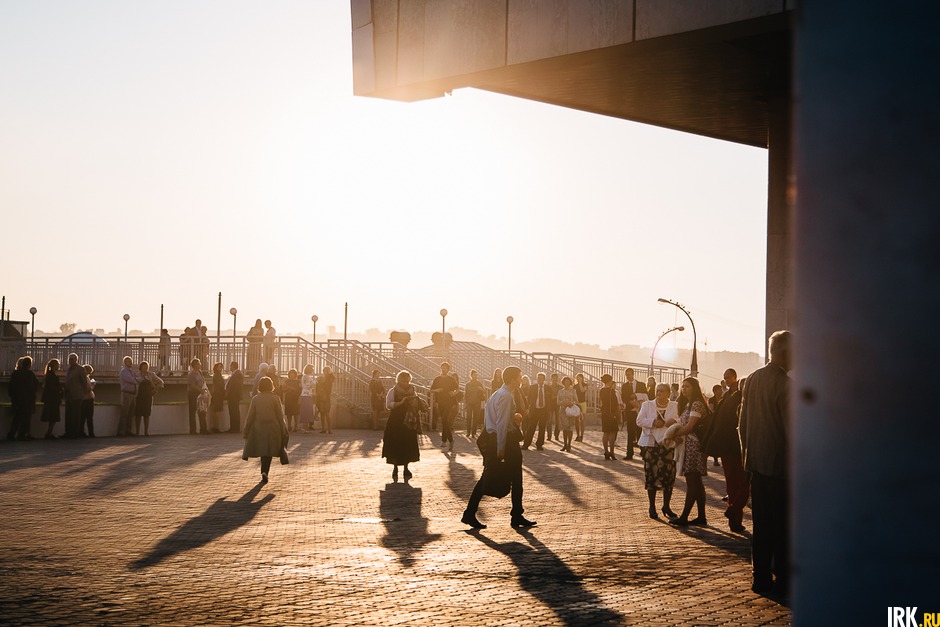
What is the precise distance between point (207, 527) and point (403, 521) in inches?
90.4

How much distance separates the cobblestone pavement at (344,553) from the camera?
737 centimetres

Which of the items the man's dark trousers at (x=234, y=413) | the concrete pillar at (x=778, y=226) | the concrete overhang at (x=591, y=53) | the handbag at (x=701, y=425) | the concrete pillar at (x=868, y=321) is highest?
the concrete overhang at (x=591, y=53)

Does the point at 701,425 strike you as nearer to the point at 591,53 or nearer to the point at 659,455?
the point at 659,455

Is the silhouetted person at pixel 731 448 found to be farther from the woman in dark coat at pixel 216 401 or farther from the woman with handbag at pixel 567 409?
the woman in dark coat at pixel 216 401

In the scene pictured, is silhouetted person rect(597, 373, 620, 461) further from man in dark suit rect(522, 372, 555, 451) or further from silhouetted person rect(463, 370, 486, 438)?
silhouetted person rect(463, 370, 486, 438)

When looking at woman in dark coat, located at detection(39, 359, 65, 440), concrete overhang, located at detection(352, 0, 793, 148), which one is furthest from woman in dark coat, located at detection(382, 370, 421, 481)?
woman in dark coat, located at detection(39, 359, 65, 440)

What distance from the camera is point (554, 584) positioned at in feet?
28.1

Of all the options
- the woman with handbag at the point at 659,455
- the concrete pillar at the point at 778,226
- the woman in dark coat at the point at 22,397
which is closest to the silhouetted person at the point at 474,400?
the woman in dark coat at the point at 22,397

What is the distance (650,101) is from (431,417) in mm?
14724

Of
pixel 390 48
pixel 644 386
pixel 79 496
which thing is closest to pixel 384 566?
pixel 79 496

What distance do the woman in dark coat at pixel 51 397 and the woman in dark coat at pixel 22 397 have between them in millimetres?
264


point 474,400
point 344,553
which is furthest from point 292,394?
point 344,553

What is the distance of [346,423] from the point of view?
108 ft

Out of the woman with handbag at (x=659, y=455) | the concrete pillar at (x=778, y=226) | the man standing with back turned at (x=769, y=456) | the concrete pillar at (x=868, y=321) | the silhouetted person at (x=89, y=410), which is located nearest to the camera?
the concrete pillar at (x=868, y=321)
